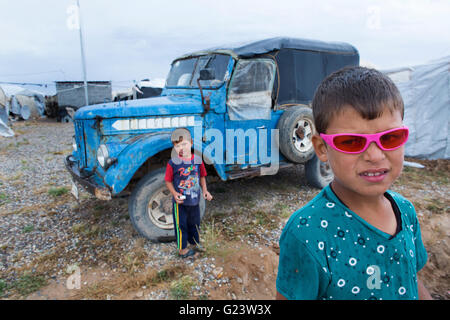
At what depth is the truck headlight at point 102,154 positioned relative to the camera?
3.18 m

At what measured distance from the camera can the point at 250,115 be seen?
13.8ft

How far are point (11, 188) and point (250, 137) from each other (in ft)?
15.2

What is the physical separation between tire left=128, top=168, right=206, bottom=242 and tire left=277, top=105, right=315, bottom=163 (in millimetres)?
1605

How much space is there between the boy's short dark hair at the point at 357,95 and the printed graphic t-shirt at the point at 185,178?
195 centimetres

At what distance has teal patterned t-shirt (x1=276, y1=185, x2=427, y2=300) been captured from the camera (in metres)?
0.95

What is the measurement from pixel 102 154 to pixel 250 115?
2.06 metres

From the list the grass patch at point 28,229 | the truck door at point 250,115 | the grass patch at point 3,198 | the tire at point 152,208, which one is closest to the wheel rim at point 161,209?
the tire at point 152,208

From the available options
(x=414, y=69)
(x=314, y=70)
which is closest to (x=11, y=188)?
(x=314, y=70)

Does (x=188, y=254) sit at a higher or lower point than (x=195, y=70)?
lower

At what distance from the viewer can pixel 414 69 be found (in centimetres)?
827

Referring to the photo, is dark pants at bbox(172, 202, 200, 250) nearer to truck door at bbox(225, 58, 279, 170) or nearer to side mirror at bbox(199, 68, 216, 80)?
truck door at bbox(225, 58, 279, 170)

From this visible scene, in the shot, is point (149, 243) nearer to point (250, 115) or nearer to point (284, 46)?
point (250, 115)

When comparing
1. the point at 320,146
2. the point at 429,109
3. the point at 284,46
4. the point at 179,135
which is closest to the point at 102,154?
the point at 179,135

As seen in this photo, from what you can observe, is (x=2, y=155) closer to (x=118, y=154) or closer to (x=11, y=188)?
(x=11, y=188)
